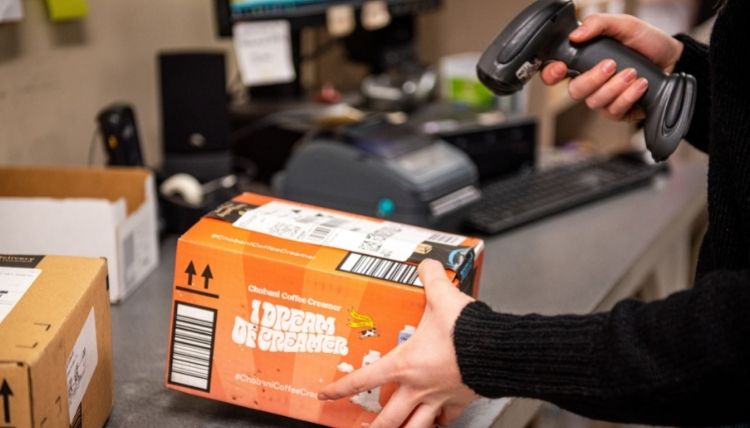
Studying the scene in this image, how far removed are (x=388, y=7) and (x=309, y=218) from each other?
0.94 metres

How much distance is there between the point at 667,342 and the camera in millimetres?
674

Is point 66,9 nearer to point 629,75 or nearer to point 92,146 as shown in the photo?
point 92,146

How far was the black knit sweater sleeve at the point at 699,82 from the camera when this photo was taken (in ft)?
3.36

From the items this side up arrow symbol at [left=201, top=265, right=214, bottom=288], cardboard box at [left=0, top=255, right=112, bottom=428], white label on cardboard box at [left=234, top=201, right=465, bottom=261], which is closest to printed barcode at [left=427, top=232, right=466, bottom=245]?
white label on cardboard box at [left=234, top=201, right=465, bottom=261]

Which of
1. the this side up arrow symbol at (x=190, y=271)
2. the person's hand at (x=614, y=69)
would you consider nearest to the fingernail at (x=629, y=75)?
the person's hand at (x=614, y=69)

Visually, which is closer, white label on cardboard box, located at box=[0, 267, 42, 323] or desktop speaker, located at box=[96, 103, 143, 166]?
white label on cardboard box, located at box=[0, 267, 42, 323]

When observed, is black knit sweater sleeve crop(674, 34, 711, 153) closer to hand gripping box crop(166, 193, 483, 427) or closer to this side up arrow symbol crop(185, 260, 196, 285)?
hand gripping box crop(166, 193, 483, 427)

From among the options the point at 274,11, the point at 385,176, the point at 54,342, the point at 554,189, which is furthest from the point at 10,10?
the point at 554,189

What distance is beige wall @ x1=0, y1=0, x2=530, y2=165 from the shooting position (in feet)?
4.09

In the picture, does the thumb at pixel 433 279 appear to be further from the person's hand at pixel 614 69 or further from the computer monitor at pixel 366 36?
the computer monitor at pixel 366 36

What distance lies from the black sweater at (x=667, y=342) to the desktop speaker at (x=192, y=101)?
2.55 feet

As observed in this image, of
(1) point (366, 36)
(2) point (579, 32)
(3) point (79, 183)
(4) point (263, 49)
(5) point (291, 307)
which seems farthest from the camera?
(1) point (366, 36)

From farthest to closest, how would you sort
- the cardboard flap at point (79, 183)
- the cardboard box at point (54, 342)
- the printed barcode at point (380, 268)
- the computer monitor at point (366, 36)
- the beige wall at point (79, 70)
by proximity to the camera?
the computer monitor at point (366, 36)
the beige wall at point (79, 70)
the cardboard flap at point (79, 183)
the printed barcode at point (380, 268)
the cardboard box at point (54, 342)

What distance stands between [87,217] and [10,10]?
1.12ft
